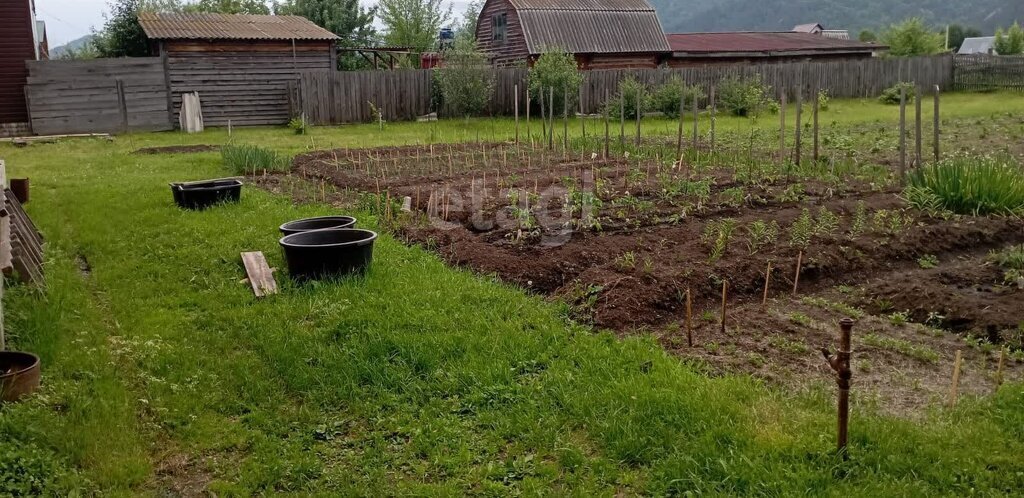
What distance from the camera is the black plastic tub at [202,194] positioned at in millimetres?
9375

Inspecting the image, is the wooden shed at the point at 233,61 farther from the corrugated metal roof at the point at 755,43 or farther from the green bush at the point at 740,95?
the corrugated metal roof at the point at 755,43

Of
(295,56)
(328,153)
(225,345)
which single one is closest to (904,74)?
(295,56)

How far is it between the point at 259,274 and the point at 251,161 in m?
6.59

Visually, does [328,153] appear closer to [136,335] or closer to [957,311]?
[136,335]

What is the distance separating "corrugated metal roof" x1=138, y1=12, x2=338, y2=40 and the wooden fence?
7.88 feet

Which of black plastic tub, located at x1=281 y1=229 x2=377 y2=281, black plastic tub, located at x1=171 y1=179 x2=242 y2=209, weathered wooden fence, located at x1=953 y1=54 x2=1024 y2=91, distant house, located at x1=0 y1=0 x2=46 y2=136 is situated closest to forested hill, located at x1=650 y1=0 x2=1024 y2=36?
weathered wooden fence, located at x1=953 y1=54 x2=1024 y2=91

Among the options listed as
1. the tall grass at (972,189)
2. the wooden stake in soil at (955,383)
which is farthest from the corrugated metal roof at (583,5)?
the wooden stake in soil at (955,383)

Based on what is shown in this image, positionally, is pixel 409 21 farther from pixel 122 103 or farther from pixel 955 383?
pixel 955 383

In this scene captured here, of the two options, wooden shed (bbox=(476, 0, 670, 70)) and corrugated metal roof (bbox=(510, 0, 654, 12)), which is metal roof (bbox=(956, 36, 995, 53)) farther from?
wooden shed (bbox=(476, 0, 670, 70))

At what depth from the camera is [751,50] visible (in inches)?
1255

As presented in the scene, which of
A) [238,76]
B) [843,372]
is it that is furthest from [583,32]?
[843,372]

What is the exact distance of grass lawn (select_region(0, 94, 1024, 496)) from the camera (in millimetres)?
3631

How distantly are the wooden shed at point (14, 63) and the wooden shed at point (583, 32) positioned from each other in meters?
15.0

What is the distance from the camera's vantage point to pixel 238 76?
23.4 m
